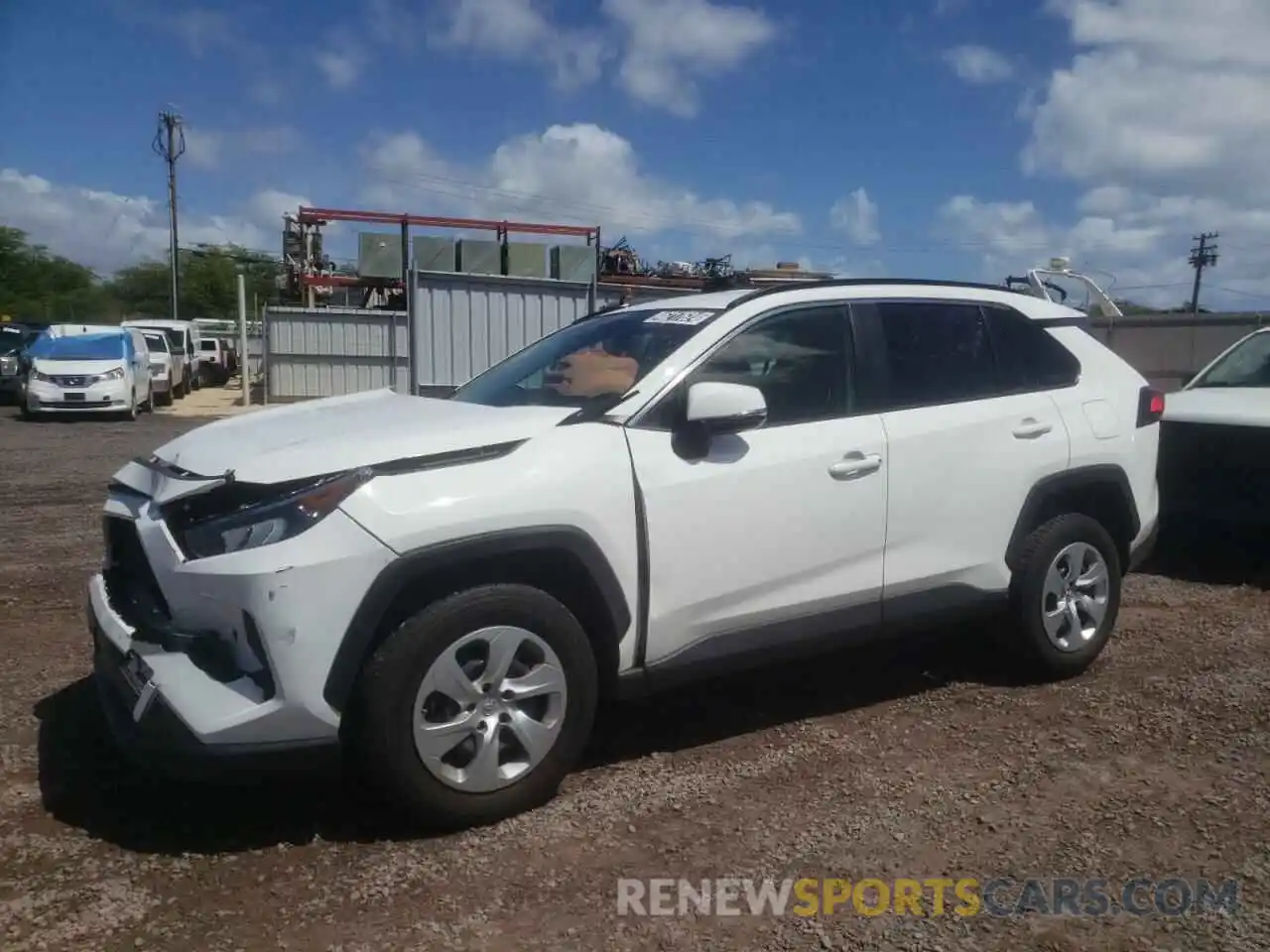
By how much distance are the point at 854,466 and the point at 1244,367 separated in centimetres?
510

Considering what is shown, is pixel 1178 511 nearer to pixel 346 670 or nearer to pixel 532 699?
pixel 532 699

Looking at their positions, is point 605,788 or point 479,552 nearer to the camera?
point 479,552

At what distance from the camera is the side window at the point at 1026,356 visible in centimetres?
497

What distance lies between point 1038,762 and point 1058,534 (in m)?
1.15

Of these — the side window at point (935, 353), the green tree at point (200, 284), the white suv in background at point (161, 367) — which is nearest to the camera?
the side window at point (935, 353)

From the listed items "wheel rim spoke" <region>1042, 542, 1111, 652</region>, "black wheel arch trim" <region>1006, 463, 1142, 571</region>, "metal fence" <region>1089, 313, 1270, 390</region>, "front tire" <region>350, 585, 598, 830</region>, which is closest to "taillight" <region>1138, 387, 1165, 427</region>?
"black wheel arch trim" <region>1006, 463, 1142, 571</region>

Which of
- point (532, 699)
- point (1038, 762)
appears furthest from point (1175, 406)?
point (532, 699)

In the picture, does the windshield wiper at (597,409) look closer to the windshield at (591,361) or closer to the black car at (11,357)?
the windshield at (591,361)

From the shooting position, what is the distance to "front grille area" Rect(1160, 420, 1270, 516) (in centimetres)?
676

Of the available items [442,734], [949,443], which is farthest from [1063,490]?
[442,734]

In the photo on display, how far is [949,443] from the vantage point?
4559 mm

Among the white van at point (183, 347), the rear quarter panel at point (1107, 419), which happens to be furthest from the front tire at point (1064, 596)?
the white van at point (183, 347)

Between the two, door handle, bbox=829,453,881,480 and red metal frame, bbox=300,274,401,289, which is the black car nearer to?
red metal frame, bbox=300,274,401,289

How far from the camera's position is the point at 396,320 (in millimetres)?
24203
